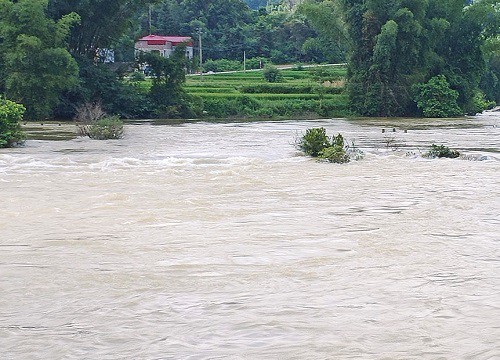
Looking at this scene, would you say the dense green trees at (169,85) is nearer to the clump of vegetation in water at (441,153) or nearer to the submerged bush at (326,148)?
the submerged bush at (326,148)

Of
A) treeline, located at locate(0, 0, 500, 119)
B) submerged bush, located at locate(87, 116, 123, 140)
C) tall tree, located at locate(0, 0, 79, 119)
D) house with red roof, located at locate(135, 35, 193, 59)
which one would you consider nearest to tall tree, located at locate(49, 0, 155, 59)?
treeline, located at locate(0, 0, 500, 119)

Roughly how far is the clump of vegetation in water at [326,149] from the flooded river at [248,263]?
1913 mm

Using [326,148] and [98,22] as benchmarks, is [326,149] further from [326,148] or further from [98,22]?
[98,22]

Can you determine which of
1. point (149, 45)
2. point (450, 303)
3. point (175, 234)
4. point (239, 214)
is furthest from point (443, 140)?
point (149, 45)

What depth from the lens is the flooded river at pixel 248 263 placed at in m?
5.88

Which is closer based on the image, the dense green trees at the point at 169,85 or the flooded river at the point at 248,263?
the flooded river at the point at 248,263

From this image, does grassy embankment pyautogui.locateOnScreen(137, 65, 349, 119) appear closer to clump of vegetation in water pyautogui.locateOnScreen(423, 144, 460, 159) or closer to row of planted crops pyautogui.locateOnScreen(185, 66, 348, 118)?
row of planted crops pyautogui.locateOnScreen(185, 66, 348, 118)

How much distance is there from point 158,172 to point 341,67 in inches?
1864

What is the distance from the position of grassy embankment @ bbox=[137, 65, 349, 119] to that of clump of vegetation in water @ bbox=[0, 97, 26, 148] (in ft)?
63.8

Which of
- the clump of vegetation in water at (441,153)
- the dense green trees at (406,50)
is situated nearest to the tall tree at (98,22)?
the dense green trees at (406,50)

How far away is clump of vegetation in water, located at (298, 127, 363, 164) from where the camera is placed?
59.5 feet

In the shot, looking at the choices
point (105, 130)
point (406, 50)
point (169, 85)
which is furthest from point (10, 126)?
point (406, 50)

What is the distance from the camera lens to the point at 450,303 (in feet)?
22.2

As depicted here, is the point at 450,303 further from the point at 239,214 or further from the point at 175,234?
the point at 239,214
